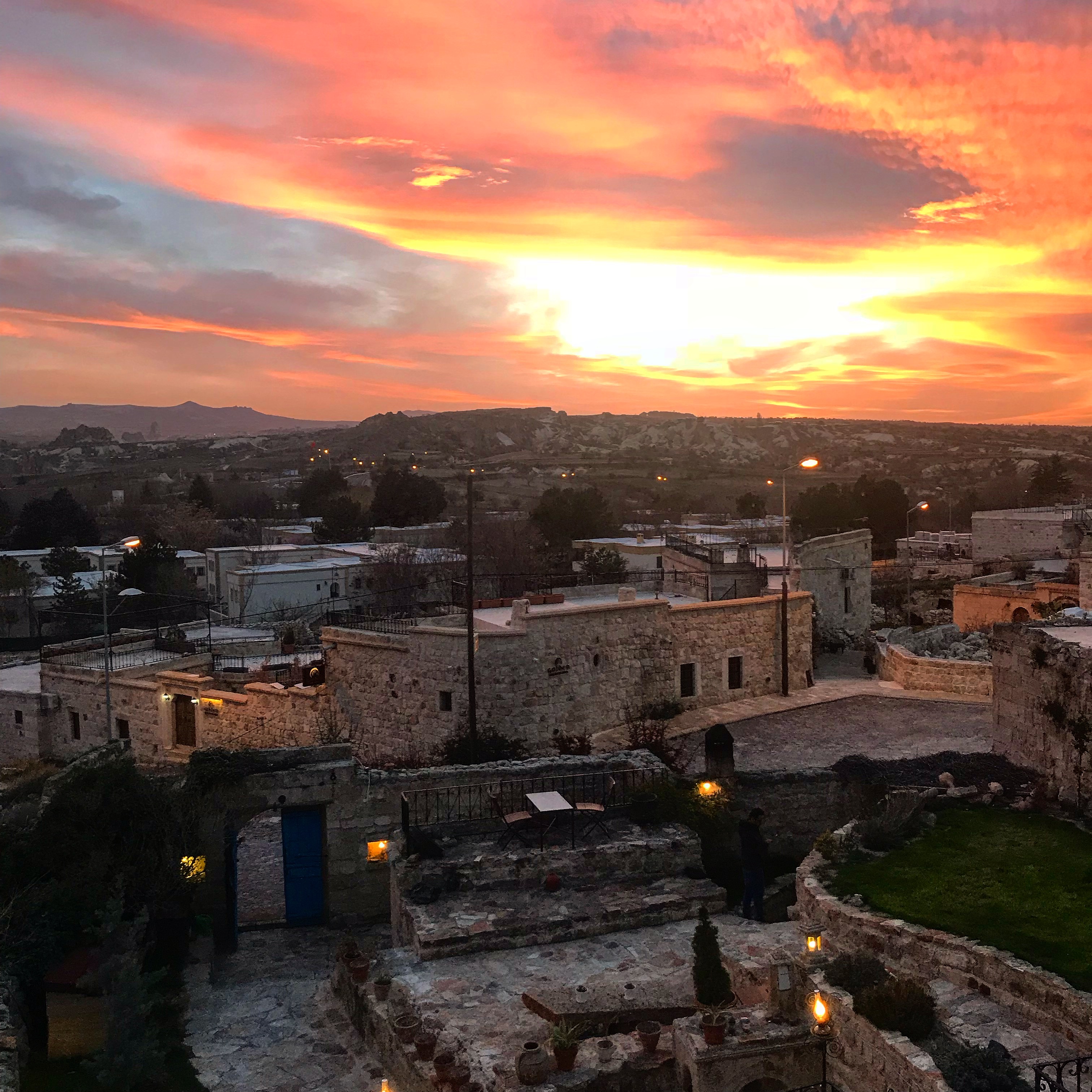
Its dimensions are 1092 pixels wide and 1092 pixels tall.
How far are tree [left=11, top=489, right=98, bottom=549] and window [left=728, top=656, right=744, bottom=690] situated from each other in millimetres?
49380

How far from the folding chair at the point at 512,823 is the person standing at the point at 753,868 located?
315 centimetres

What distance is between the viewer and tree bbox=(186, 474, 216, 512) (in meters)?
78.8

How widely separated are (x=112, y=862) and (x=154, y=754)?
52.7 ft

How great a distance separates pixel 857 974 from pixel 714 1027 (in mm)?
1732

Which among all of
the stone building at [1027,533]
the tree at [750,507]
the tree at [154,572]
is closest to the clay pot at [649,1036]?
the tree at [154,572]

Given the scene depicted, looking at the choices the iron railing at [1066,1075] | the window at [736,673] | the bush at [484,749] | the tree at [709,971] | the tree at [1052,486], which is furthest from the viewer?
the tree at [1052,486]

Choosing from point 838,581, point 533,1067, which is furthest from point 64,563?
point 533,1067

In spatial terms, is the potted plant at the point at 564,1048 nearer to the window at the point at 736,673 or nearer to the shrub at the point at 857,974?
the shrub at the point at 857,974

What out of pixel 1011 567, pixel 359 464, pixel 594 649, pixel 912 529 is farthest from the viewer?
pixel 359 464

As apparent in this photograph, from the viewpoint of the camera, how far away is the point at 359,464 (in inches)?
4902

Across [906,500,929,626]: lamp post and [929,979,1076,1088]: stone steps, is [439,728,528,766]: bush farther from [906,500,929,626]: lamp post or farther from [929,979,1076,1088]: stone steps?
[906,500,929,626]: lamp post

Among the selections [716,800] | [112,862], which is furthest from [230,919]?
[716,800]

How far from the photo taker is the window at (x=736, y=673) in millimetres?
27031

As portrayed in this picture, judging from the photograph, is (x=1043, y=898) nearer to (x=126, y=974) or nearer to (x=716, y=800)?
(x=716, y=800)
